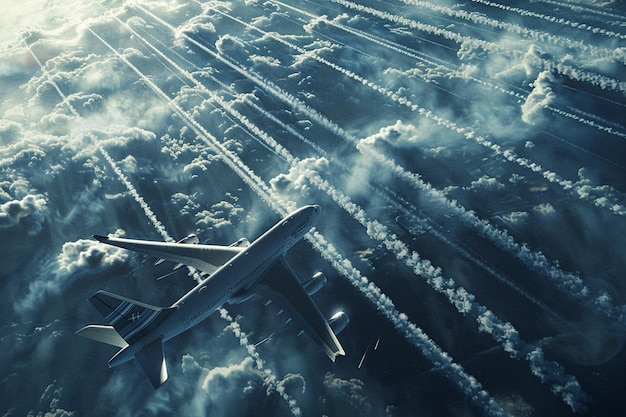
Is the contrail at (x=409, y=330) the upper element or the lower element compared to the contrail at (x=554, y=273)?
lower

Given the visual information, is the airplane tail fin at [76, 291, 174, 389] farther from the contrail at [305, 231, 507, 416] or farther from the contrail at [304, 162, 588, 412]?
the contrail at [304, 162, 588, 412]

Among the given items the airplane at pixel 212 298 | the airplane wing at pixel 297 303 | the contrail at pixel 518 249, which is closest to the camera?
the airplane at pixel 212 298

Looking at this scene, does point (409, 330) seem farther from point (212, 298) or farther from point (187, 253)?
point (187, 253)

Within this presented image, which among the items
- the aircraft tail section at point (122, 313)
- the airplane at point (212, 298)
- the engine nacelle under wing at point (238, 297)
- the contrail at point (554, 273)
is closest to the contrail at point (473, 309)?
the contrail at point (554, 273)

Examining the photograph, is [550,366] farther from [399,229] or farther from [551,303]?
[399,229]

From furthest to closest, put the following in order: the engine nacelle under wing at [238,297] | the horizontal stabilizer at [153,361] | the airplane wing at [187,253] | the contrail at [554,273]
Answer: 1. the contrail at [554,273]
2. the airplane wing at [187,253]
3. the engine nacelle under wing at [238,297]
4. the horizontal stabilizer at [153,361]

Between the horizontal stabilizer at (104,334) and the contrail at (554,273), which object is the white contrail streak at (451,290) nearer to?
the contrail at (554,273)

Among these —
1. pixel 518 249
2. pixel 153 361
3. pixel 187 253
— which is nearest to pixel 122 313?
pixel 153 361
